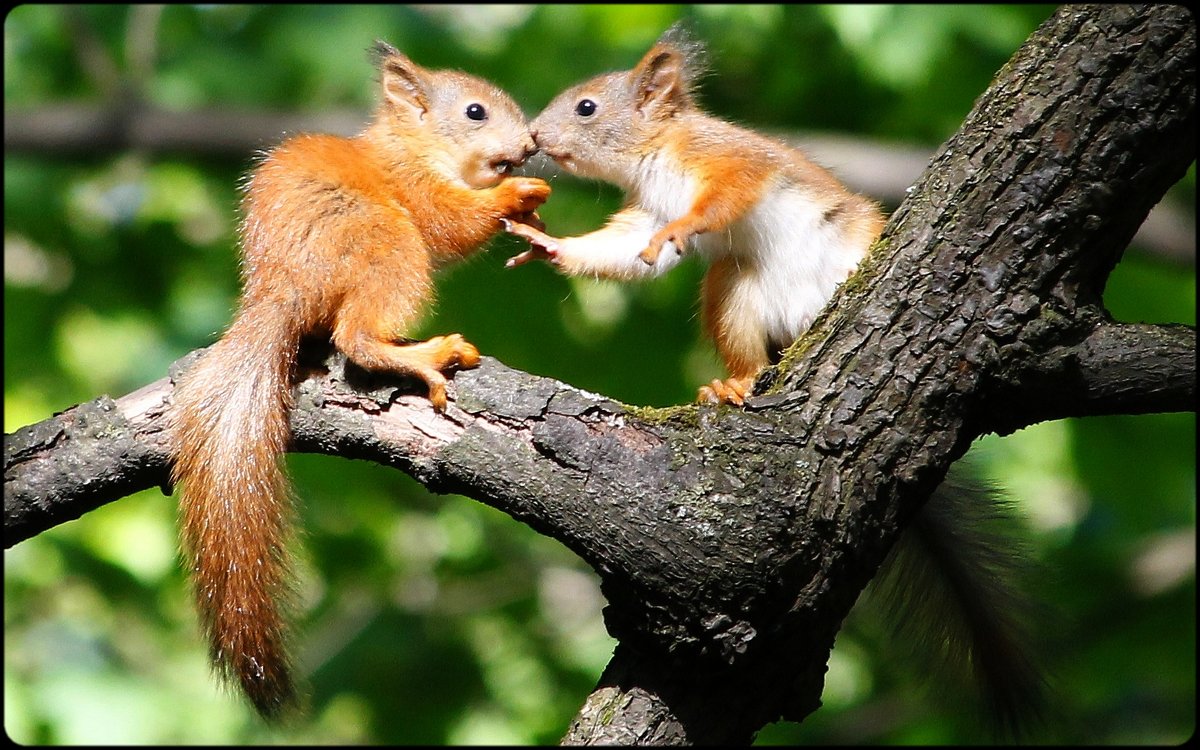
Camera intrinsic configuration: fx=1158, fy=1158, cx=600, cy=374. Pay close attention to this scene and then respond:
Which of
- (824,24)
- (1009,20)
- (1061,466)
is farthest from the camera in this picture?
(1061,466)

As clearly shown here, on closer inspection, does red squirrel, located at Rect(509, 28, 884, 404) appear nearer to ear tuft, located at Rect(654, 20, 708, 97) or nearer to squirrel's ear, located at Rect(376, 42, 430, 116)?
ear tuft, located at Rect(654, 20, 708, 97)

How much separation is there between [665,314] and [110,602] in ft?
10.5

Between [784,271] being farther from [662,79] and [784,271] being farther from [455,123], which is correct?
[455,123]

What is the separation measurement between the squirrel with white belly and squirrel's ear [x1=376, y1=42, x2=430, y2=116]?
2.14 ft

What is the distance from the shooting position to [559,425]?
2.39 meters

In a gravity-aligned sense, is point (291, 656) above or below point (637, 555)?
below

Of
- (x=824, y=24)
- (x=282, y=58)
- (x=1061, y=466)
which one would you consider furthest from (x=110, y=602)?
(x=1061, y=466)

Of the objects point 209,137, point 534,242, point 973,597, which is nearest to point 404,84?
point 534,242

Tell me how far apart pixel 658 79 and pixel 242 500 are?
5.45 ft

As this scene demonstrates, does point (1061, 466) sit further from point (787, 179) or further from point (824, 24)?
point (787, 179)

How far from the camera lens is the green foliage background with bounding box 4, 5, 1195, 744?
550cm

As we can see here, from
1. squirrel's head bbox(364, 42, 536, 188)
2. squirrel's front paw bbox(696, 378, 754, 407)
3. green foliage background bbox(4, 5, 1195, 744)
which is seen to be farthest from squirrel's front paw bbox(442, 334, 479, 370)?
green foliage background bbox(4, 5, 1195, 744)

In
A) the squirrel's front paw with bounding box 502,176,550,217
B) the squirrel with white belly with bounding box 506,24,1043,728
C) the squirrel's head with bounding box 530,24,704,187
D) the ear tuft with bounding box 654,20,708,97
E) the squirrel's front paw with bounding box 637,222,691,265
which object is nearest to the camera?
the squirrel's front paw with bounding box 637,222,691,265

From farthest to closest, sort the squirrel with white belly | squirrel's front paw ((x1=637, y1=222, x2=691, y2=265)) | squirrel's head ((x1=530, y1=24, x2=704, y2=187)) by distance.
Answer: squirrel's head ((x1=530, y1=24, x2=704, y2=187)) < the squirrel with white belly < squirrel's front paw ((x1=637, y1=222, x2=691, y2=265))
